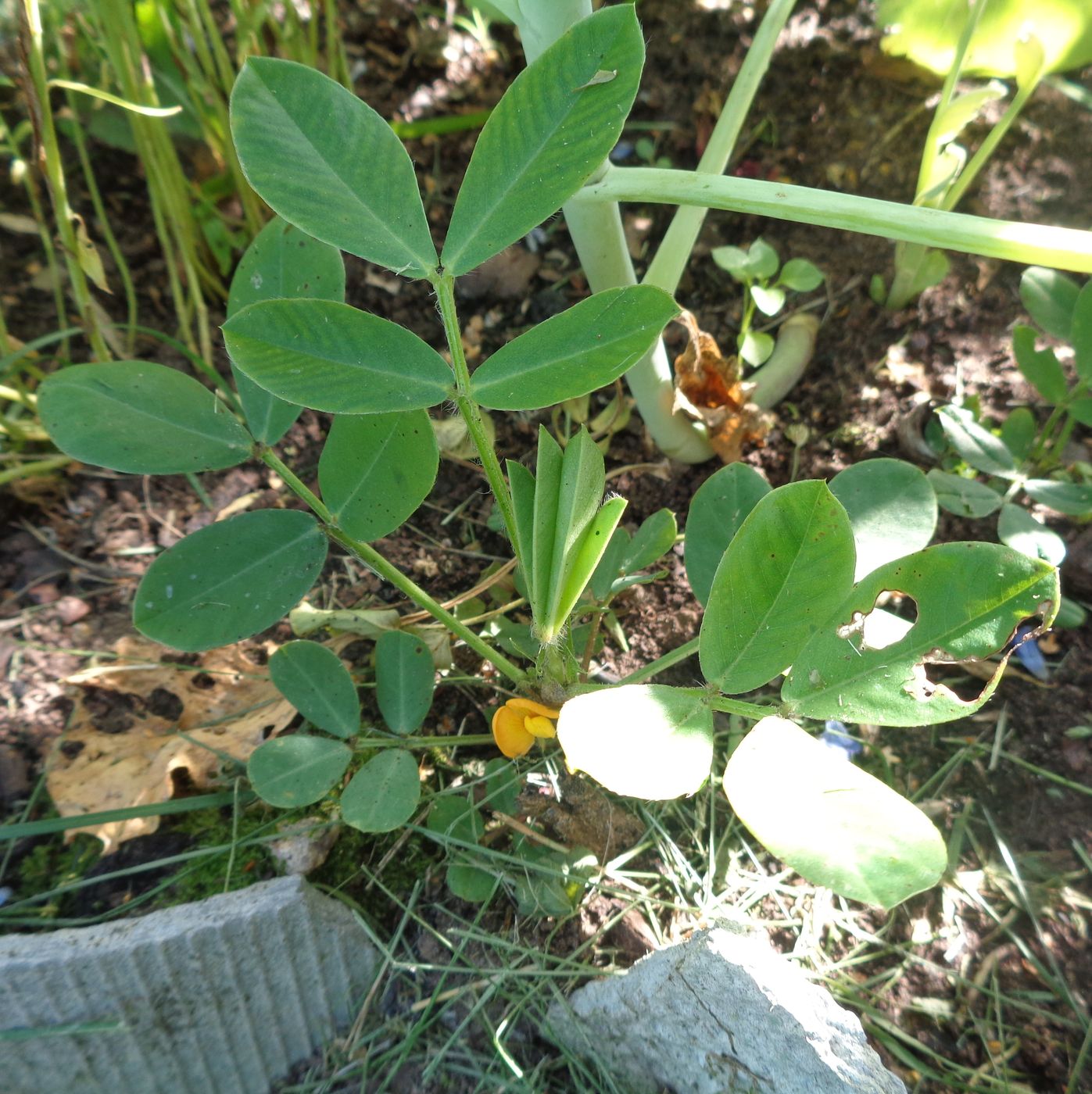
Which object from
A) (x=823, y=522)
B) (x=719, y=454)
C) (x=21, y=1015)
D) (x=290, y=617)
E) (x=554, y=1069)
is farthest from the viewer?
(x=719, y=454)

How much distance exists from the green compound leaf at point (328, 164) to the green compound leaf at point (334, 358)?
0.20ft

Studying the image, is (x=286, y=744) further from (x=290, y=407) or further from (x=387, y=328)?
(x=387, y=328)

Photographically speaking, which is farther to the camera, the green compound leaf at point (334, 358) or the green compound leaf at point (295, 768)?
the green compound leaf at point (295, 768)

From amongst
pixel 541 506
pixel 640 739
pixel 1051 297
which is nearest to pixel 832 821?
pixel 640 739

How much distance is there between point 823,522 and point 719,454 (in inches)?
25.0

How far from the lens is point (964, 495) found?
109 centimetres

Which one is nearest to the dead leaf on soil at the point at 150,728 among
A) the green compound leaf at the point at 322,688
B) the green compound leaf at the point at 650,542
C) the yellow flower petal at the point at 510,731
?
the green compound leaf at the point at 322,688

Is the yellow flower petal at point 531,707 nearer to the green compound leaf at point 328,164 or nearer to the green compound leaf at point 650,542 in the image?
the green compound leaf at point 650,542

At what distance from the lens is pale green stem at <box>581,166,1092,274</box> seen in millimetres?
683

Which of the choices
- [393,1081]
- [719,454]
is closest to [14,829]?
[393,1081]

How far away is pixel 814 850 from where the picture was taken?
533 mm

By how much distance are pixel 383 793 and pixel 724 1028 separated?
0.42 meters

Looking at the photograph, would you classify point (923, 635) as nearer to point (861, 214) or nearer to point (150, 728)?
point (861, 214)

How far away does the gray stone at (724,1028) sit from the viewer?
768 mm
